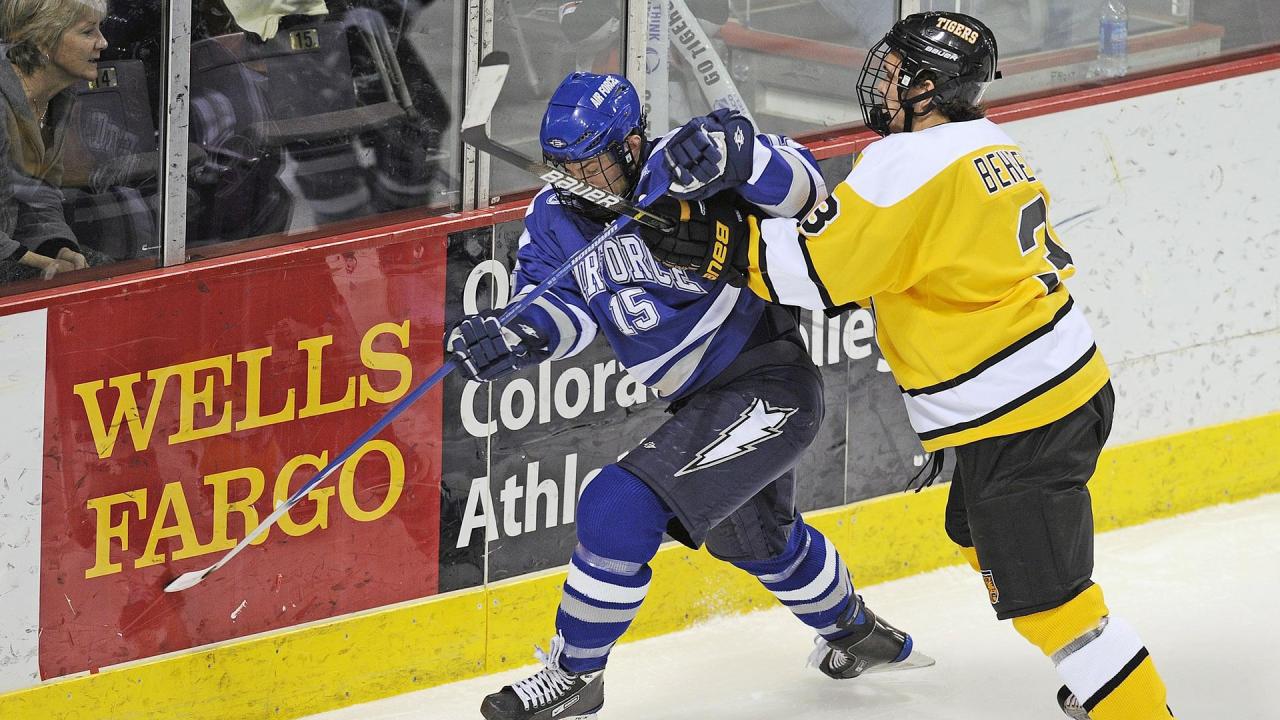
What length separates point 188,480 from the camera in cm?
338

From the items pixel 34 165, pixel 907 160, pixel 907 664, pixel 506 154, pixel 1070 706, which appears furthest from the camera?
pixel 907 664

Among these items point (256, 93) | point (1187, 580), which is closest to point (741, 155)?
point (256, 93)

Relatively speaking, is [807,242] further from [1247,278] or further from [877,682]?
[1247,278]

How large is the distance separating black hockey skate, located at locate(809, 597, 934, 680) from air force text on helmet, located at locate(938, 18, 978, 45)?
120 centimetres

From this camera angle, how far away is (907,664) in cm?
377

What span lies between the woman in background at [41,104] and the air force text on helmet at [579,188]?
33.7 inches

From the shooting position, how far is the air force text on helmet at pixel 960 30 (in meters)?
2.89

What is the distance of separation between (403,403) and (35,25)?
0.89 m

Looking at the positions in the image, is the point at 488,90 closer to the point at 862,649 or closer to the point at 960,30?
the point at 960,30

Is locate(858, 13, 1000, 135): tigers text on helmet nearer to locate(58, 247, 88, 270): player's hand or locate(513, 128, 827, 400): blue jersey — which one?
locate(513, 128, 827, 400): blue jersey

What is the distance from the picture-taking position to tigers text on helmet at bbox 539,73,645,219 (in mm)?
3031

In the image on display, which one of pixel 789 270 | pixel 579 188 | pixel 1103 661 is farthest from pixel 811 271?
pixel 1103 661

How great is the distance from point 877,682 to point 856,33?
1431 millimetres

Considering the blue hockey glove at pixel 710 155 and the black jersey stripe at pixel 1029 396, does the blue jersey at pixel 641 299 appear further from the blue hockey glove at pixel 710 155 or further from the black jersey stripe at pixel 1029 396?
the black jersey stripe at pixel 1029 396
